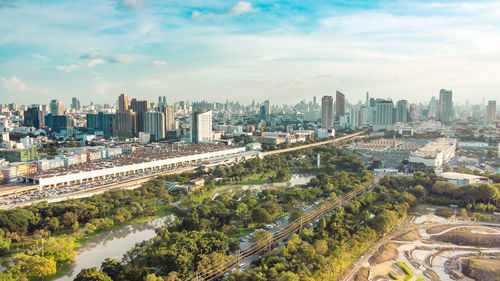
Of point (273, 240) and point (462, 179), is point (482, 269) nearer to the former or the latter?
point (273, 240)

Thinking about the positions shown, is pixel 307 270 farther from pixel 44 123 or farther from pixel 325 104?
pixel 44 123

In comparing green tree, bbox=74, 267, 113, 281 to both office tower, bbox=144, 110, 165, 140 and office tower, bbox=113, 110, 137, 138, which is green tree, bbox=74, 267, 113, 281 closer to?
office tower, bbox=144, 110, 165, 140

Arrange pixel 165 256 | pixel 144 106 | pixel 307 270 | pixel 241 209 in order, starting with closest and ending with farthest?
pixel 307 270 < pixel 165 256 < pixel 241 209 < pixel 144 106

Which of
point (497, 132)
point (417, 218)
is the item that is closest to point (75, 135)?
point (417, 218)

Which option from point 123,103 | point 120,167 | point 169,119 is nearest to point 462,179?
point 120,167

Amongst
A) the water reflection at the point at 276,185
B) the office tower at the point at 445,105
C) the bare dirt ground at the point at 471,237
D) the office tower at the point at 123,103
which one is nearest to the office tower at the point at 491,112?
the office tower at the point at 445,105
